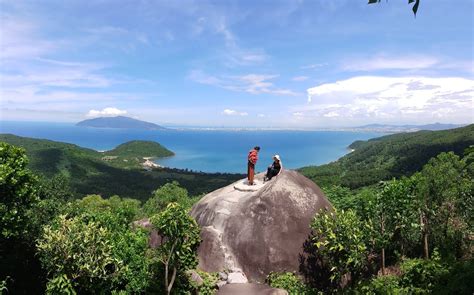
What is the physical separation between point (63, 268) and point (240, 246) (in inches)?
338

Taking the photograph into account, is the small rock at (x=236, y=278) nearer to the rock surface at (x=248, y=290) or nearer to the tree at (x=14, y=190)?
the rock surface at (x=248, y=290)

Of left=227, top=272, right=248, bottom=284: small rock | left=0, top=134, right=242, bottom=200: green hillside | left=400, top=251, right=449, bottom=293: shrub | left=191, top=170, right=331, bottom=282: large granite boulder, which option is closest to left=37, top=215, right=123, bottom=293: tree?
left=191, top=170, right=331, bottom=282: large granite boulder

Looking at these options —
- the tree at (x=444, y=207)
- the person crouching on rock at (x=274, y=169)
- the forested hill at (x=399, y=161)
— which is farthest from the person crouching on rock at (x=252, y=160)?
the forested hill at (x=399, y=161)

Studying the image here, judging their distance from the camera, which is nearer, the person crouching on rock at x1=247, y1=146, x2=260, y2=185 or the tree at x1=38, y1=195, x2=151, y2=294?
the tree at x1=38, y1=195, x2=151, y2=294

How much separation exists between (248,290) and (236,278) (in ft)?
4.17

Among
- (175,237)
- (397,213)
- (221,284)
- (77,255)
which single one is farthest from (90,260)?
(397,213)

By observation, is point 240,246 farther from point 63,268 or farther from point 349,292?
point 63,268

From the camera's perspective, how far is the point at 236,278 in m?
17.2

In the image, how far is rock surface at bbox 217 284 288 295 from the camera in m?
15.7

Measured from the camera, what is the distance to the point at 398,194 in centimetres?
1961

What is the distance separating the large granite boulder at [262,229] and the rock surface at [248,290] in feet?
3.75

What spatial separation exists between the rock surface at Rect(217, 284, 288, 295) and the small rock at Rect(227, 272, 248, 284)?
1.40ft

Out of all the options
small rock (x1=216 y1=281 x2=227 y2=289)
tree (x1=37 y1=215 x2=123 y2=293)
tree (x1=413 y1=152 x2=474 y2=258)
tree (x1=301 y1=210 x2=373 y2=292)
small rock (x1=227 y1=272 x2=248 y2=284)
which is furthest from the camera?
tree (x1=413 y1=152 x2=474 y2=258)

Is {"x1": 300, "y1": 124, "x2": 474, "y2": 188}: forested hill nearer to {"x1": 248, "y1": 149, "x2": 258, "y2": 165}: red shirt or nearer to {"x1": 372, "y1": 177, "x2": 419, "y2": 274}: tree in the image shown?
{"x1": 372, "y1": 177, "x2": 419, "y2": 274}: tree
